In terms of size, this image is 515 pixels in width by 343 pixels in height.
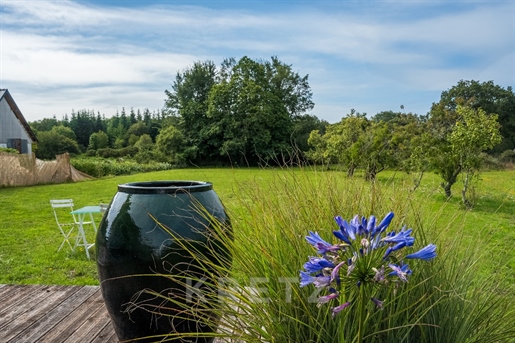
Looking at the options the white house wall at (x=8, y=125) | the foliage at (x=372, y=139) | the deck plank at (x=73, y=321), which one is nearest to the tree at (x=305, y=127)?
the foliage at (x=372, y=139)

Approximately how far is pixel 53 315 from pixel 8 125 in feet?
88.2

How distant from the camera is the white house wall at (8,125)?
2419 cm

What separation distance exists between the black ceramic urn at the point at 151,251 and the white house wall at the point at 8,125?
1076 inches

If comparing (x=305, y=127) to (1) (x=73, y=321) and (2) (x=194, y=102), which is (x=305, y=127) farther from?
(1) (x=73, y=321)

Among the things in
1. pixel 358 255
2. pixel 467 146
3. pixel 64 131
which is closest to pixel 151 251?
pixel 358 255

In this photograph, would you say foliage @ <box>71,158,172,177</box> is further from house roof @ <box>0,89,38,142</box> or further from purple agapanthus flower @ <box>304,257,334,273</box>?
purple agapanthus flower @ <box>304,257,334,273</box>

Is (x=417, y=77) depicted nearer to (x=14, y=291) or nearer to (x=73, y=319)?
(x=73, y=319)

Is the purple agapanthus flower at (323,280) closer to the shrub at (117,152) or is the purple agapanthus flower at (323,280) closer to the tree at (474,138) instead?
the tree at (474,138)

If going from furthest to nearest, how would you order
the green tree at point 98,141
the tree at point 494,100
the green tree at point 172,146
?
1. the green tree at point 98,141
2. the tree at point 494,100
3. the green tree at point 172,146

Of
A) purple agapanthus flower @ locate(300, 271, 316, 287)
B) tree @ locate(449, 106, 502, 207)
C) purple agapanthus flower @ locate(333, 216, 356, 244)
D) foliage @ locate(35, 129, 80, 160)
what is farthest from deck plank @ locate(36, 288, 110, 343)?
foliage @ locate(35, 129, 80, 160)

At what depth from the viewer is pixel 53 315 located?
2805mm

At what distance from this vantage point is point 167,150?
108ft

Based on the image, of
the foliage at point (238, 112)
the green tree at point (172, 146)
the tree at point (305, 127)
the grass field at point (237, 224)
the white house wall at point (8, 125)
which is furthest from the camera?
the green tree at point (172, 146)

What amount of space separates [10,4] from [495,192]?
1378cm
